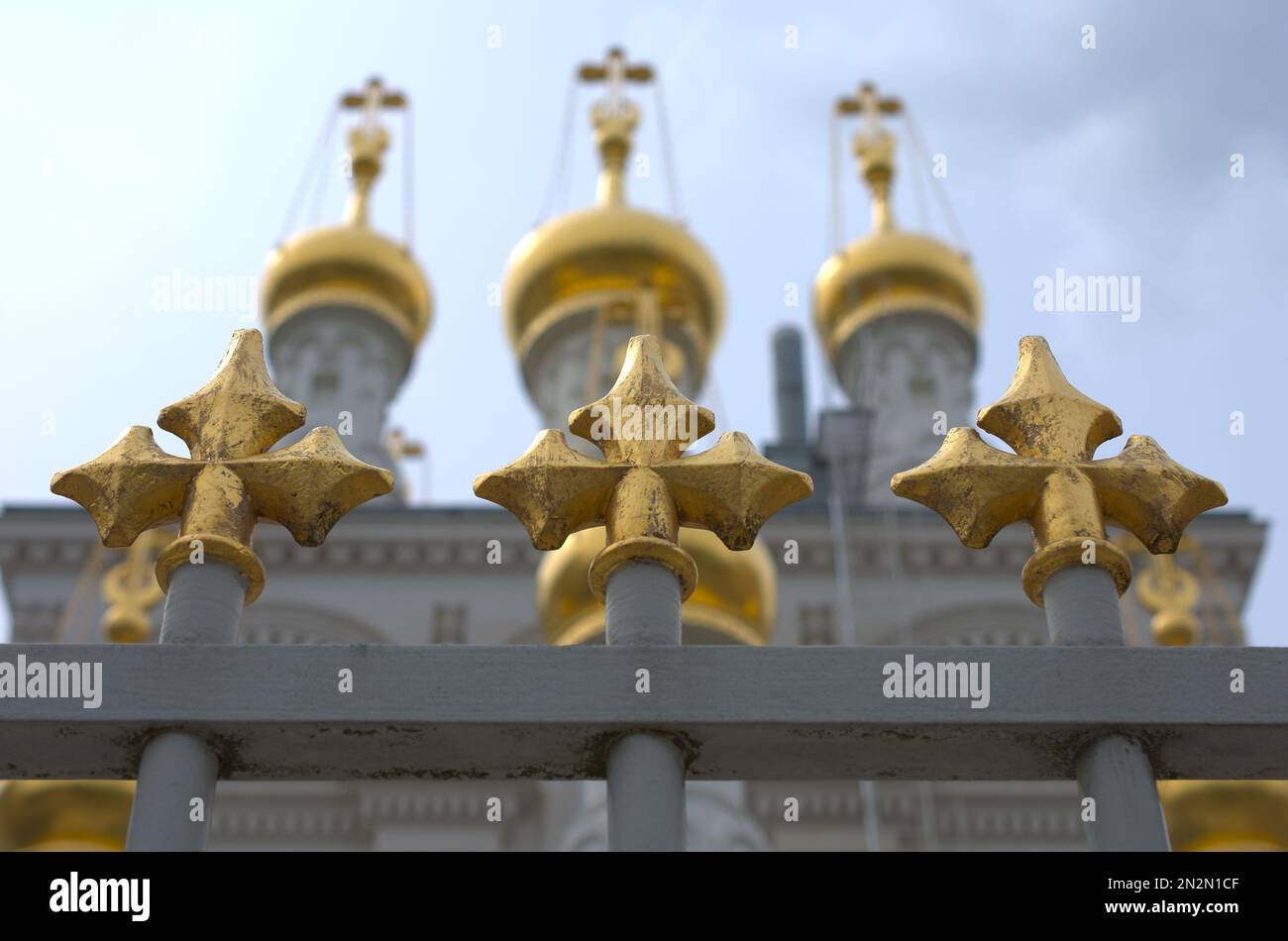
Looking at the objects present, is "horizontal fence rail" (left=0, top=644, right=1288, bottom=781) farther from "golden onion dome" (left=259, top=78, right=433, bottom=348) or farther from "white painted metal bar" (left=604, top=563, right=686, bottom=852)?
"golden onion dome" (left=259, top=78, right=433, bottom=348)

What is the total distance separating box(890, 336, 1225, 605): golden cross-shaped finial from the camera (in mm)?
2793

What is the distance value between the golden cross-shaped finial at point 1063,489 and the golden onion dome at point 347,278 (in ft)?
58.0

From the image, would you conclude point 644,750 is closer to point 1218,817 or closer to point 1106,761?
point 1106,761

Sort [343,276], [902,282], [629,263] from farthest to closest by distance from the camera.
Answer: [902,282] → [343,276] → [629,263]

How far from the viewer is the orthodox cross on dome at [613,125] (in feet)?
58.9

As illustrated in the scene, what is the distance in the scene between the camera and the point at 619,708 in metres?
2.63

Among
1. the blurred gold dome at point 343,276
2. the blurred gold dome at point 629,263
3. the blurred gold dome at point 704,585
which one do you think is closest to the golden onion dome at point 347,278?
the blurred gold dome at point 343,276

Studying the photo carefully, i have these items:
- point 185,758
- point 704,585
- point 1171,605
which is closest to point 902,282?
point 704,585

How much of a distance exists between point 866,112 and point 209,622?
2262cm

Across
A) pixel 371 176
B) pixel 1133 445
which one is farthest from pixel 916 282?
pixel 1133 445

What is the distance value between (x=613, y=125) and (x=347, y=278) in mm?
3406

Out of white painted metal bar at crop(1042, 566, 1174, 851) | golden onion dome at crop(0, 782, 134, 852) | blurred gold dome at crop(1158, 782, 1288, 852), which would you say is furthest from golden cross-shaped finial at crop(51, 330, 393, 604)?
blurred gold dome at crop(1158, 782, 1288, 852)

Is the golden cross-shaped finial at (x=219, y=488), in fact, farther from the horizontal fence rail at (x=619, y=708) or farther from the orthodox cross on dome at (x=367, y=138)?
the orthodox cross on dome at (x=367, y=138)

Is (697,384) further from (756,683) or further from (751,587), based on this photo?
(756,683)
